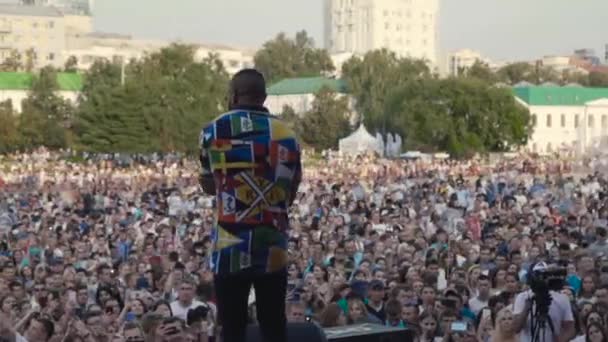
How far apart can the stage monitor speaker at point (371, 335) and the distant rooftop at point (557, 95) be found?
377 feet

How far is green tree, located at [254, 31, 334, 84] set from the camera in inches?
5133

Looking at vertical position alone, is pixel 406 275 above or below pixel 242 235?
below

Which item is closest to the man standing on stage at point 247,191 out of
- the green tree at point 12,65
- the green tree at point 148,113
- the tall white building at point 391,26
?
the green tree at point 148,113

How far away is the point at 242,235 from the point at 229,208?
0.12 m

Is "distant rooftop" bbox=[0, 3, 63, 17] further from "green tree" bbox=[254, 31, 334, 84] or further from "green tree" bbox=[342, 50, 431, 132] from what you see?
"green tree" bbox=[342, 50, 431, 132]

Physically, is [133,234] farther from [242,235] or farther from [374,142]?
[374,142]

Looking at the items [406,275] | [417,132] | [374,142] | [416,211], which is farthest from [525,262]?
[417,132]

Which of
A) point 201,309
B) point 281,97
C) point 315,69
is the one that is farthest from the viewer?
point 315,69

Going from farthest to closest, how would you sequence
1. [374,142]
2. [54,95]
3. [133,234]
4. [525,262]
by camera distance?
1. [54,95]
2. [374,142]
3. [133,234]
4. [525,262]

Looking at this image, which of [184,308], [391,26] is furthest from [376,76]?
[184,308]

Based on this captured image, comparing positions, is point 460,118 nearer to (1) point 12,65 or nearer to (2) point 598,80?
(1) point 12,65

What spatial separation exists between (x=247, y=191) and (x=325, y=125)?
3737 inches

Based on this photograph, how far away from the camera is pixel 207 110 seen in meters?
81.7

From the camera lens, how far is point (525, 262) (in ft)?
45.1
